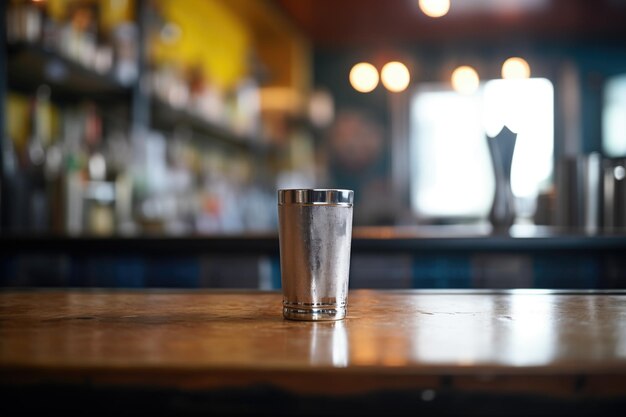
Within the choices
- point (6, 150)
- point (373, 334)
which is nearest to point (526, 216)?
point (6, 150)

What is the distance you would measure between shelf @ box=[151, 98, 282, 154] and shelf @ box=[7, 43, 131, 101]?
1.43 ft

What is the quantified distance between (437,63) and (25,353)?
23.9ft

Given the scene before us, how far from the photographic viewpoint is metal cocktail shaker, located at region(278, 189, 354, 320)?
769 mm

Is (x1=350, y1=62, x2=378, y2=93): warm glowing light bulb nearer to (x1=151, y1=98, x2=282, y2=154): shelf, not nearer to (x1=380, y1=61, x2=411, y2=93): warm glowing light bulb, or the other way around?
(x1=380, y1=61, x2=411, y2=93): warm glowing light bulb

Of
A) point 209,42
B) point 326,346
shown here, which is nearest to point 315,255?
point 326,346

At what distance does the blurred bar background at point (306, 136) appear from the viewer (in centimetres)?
224

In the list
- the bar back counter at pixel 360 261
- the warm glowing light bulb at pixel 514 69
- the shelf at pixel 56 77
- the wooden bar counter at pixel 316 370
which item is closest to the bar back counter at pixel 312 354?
the wooden bar counter at pixel 316 370

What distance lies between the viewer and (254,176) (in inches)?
243

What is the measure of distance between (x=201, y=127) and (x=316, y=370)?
416 cm

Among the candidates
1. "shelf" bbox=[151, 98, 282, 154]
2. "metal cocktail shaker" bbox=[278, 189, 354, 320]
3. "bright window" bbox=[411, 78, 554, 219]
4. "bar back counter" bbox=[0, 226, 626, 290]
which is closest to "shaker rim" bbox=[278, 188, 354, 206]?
"metal cocktail shaker" bbox=[278, 189, 354, 320]

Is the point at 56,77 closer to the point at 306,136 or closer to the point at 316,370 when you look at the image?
the point at 316,370

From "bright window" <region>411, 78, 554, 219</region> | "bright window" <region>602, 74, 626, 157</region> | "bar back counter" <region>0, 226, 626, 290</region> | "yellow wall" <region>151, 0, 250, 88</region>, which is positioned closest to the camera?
"bar back counter" <region>0, 226, 626, 290</region>

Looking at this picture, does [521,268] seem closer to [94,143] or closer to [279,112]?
[94,143]

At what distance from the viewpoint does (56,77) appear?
2816mm
